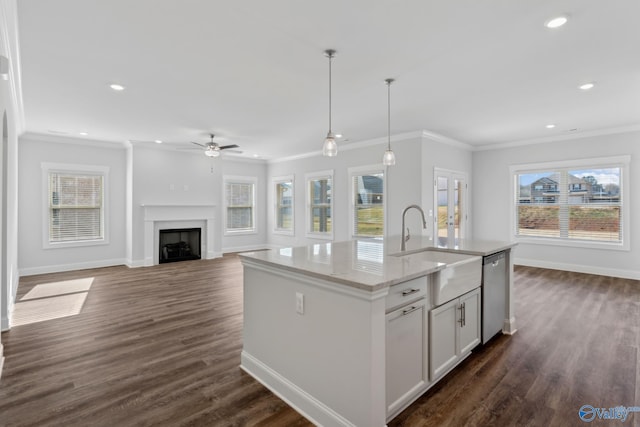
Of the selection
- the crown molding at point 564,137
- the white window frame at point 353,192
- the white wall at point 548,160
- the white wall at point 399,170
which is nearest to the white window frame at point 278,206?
the white wall at point 399,170

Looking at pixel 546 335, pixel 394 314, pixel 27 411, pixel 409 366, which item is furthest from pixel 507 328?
pixel 27 411

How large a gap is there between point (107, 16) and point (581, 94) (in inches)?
204

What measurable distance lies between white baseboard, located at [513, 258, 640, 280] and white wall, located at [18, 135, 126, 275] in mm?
8195

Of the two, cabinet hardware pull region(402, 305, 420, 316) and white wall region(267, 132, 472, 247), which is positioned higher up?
white wall region(267, 132, 472, 247)

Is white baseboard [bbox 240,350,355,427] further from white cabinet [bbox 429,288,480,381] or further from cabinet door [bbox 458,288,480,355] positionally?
cabinet door [bbox 458,288,480,355]

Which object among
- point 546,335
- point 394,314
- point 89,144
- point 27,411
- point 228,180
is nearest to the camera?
point 394,314

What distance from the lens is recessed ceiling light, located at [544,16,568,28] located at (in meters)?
2.39

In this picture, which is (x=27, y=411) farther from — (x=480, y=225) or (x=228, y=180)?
(x=480, y=225)

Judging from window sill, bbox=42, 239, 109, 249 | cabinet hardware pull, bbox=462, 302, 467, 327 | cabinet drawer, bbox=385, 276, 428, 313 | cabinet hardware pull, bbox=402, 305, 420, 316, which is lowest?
cabinet hardware pull, bbox=462, 302, 467, 327

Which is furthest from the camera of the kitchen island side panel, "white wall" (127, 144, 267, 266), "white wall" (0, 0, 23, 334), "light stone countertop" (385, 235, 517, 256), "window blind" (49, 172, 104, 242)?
"white wall" (127, 144, 267, 266)

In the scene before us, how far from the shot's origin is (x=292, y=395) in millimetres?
2133

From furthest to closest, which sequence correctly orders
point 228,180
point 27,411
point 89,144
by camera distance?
point 228,180 < point 89,144 < point 27,411

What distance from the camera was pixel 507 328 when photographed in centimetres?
330

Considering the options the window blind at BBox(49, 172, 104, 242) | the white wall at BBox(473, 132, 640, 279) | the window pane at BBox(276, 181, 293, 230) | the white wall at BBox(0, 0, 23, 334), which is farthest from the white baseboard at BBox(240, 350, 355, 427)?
the window pane at BBox(276, 181, 293, 230)
